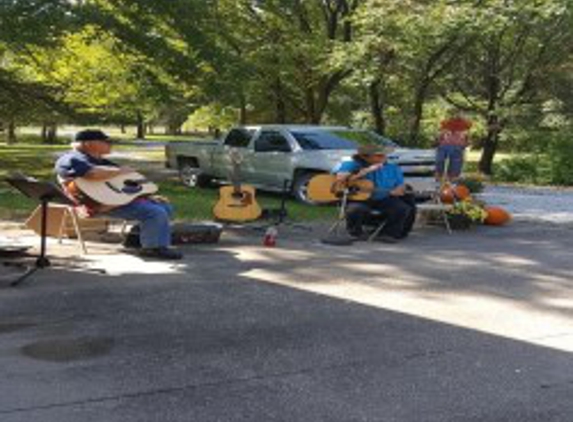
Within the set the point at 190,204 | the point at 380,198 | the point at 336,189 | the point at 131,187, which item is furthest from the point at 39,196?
the point at 190,204

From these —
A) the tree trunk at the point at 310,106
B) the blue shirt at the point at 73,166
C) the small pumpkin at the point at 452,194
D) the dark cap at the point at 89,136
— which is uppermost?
the tree trunk at the point at 310,106

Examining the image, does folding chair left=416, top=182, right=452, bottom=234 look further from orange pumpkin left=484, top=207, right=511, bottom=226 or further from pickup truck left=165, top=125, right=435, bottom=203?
pickup truck left=165, top=125, right=435, bottom=203

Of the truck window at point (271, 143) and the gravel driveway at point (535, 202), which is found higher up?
the truck window at point (271, 143)

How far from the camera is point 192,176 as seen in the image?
1866 centimetres

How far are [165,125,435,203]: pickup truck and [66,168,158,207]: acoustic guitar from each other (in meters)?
5.36

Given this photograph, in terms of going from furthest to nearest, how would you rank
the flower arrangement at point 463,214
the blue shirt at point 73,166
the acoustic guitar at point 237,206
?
the flower arrangement at point 463,214 < the acoustic guitar at point 237,206 < the blue shirt at point 73,166

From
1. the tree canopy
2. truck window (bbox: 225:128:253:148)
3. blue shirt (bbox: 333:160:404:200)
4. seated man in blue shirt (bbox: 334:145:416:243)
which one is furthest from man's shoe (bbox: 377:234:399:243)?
the tree canopy

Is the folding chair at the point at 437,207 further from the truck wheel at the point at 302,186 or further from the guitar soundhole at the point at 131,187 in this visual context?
the guitar soundhole at the point at 131,187

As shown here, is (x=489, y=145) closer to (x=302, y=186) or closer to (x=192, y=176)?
(x=192, y=176)

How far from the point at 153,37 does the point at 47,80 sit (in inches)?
192

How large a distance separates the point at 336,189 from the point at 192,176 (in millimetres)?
8089

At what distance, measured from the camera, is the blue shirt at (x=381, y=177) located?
11.1 meters

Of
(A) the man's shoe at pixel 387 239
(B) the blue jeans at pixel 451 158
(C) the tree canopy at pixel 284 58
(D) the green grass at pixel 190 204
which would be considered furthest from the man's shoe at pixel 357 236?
(C) the tree canopy at pixel 284 58

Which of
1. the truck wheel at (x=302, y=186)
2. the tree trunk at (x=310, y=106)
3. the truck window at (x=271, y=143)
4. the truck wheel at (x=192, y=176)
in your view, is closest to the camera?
the truck wheel at (x=302, y=186)
